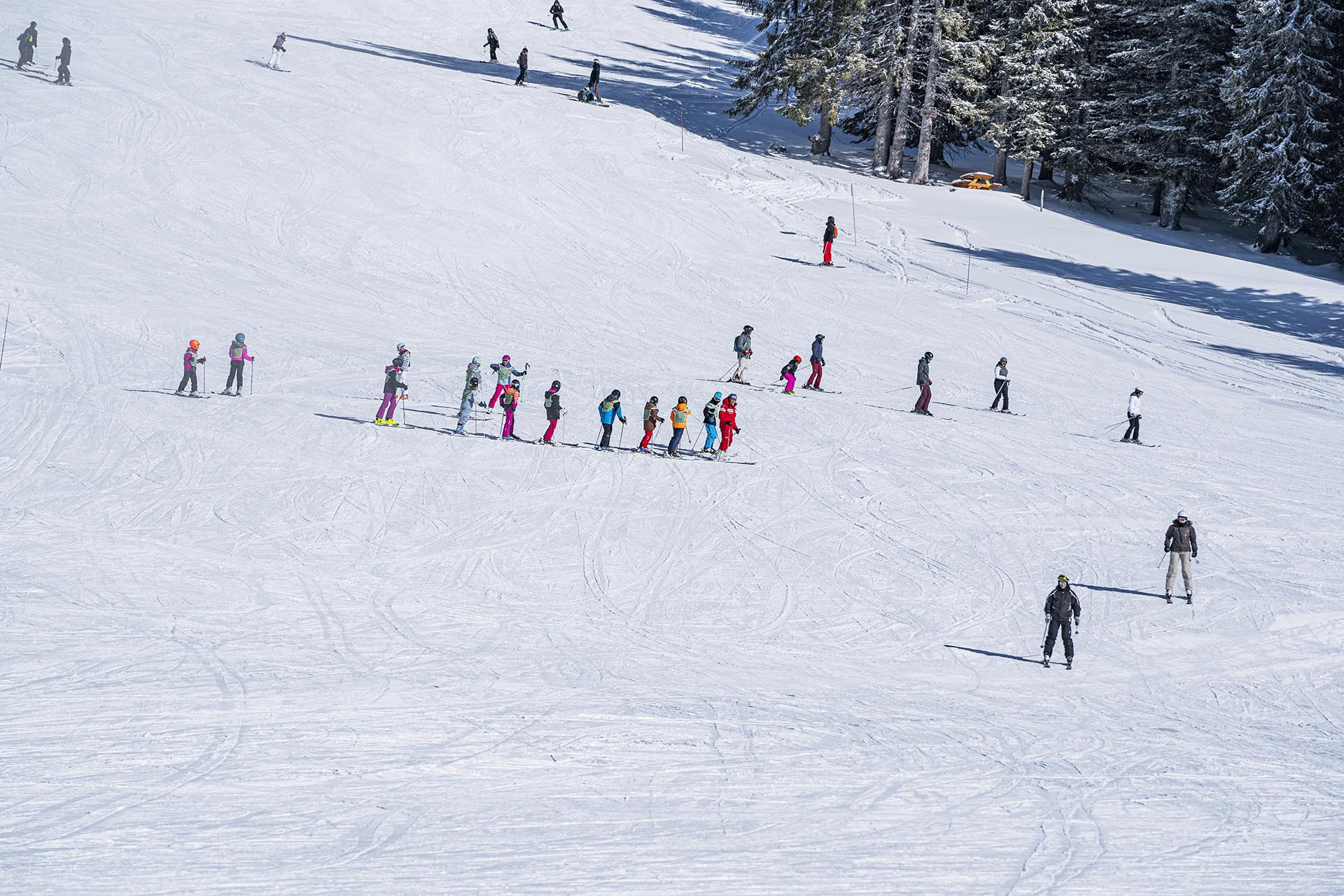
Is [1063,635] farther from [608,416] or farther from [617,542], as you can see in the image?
[608,416]

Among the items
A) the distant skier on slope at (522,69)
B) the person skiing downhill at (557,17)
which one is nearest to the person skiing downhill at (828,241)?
the distant skier on slope at (522,69)

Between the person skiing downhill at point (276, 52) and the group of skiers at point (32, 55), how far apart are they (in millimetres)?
6769

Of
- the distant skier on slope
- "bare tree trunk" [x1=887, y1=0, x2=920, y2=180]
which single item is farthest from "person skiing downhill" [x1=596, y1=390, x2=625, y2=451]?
the distant skier on slope

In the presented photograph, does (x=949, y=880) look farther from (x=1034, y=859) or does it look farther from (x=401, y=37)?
(x=401, y=37)

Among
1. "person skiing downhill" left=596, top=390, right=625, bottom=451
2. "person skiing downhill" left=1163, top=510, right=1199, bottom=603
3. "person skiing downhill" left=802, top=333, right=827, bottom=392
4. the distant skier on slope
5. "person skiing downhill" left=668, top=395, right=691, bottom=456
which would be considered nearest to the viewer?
"person skiing downhill" left=1163, top=510, right=1199, bottom=603

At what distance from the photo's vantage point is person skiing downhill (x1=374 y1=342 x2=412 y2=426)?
20.1 meters

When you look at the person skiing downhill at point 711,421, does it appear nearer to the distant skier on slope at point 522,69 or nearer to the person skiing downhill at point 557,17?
the distant skier on slope at point 522,69

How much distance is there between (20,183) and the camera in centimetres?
3133

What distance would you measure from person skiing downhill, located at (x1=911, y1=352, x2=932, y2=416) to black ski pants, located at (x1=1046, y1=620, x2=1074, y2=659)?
934cm

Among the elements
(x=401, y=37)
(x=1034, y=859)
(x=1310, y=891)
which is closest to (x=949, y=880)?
(x=1034, y=859)

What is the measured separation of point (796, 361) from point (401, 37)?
37.7 metres

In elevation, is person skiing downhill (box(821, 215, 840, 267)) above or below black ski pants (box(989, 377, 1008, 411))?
above

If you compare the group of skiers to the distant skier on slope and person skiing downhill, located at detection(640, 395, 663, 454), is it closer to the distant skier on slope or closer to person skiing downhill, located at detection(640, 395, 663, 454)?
the distant skier on slope

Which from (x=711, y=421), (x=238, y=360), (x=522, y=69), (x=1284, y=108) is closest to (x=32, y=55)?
(x=522, y=69)
